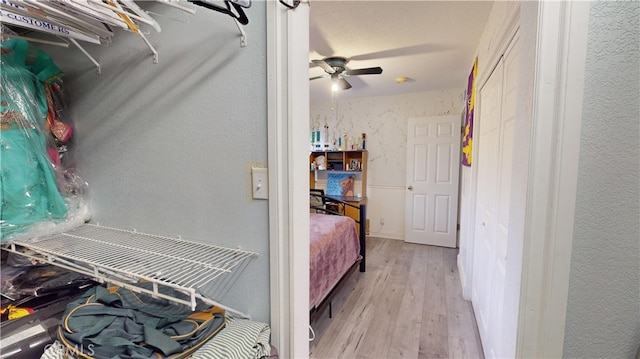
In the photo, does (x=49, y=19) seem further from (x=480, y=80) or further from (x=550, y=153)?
(x=480, y=80)

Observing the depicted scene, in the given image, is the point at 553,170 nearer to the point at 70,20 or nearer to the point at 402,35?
the point at 70,20

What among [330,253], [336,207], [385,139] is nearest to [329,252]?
[330,253]

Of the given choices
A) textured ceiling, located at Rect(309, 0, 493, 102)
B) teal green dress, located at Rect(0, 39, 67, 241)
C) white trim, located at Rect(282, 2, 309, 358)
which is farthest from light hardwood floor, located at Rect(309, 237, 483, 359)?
textured ceiling, located at Rect(309, 0, 493, 102)

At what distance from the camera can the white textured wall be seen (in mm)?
4469

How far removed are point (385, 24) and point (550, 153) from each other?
183cm

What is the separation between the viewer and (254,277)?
956mm

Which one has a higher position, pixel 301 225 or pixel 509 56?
pixel 509 56

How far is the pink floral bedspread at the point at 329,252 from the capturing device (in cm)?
206

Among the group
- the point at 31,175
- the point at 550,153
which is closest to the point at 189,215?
the point at 31,175

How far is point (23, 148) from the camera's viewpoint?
100cm

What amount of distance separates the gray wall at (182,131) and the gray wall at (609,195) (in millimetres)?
852

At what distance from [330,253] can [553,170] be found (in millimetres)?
1876

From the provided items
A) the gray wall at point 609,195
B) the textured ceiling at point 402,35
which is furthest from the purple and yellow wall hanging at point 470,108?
the gray wall at point 609,195

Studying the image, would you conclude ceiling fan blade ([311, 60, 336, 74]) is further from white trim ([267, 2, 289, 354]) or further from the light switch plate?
the light switch plate
